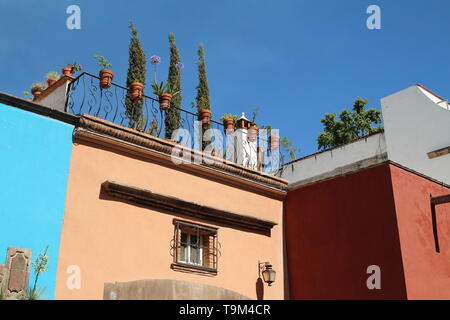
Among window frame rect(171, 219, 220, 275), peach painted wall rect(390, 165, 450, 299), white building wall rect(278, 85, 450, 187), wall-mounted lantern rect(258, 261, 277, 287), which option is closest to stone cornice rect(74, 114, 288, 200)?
window frame rect(171, 219, 220, 275)

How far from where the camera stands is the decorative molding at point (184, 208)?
7668 millimetres

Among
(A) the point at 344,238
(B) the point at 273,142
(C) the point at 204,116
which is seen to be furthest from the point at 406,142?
(C) the point at 204,116

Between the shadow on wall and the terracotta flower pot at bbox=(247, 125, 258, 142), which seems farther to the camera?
the terracotta flower pot at bbox=(247, 125, 258, 142)

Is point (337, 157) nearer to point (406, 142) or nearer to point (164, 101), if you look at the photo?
point (406, 142)

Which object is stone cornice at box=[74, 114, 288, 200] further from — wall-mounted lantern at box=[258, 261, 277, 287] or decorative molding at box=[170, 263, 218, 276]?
decorative molding at box=[170, 263, 218, 276]

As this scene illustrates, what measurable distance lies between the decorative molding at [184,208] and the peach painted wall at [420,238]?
7.10 feet

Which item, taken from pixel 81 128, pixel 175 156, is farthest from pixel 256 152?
pixel 81 128

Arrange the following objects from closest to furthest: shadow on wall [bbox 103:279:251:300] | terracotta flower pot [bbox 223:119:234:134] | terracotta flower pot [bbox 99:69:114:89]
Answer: shadow on wall [bbox 103:279:251:300] → terracotta flower pot [bbox 99:69:114:89] → terracotta flower pot [bbox 223:119:234:134]

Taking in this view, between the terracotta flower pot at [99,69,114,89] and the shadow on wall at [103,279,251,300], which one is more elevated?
the terracotta flower pot at [99,69,114,89]

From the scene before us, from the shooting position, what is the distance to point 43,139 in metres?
7.26

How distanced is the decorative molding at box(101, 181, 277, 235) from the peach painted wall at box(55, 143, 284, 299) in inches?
3.9

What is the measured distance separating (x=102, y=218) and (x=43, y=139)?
1283 mm

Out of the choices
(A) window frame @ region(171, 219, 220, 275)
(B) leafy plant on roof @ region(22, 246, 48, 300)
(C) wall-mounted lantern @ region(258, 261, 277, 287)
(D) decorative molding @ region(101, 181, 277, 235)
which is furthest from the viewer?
(C) wall-mounted lantern @ region(258, 261, 277, 287)

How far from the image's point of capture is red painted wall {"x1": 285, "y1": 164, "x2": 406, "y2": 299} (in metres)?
8.41
